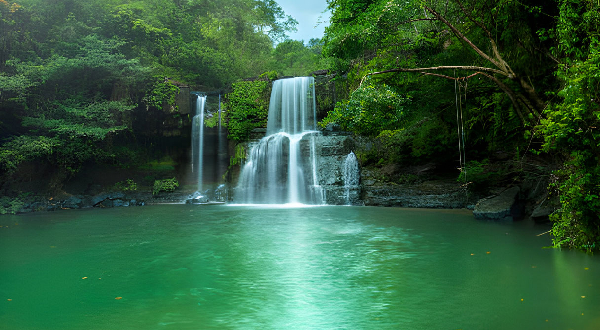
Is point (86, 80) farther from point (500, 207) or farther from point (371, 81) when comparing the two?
point (500, 207)

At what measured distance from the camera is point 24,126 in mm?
19578

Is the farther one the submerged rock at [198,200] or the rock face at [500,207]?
the submerged rock at [198,200]

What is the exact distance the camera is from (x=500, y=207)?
1150 cm

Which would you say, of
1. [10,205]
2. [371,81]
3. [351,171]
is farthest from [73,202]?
[371,81]

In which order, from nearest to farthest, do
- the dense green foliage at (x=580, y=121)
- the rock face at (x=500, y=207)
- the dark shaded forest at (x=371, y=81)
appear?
the dense green foliage at (x=580, y=121) → the dark shaded forest at (x=371, y=81) → the rock face at (x=500, y=207)

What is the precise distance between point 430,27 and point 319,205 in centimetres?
931

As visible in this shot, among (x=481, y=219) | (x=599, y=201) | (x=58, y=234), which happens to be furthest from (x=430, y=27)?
(x=58, y=234)

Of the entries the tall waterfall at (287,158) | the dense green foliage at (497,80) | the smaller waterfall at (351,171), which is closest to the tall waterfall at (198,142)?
the tall waterfall at (287,158)

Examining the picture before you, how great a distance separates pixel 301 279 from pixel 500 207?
7708mm

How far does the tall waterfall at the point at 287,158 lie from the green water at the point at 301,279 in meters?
8.35

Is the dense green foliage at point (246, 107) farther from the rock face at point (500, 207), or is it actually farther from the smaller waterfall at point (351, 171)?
the rock face at point (500, 207)

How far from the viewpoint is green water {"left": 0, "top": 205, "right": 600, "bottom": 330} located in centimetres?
440

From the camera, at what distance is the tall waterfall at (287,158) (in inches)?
768

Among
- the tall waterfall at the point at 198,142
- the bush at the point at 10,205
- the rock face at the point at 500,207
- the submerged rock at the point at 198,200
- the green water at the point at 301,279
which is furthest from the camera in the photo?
the tall waterfall at the point at 198,142
